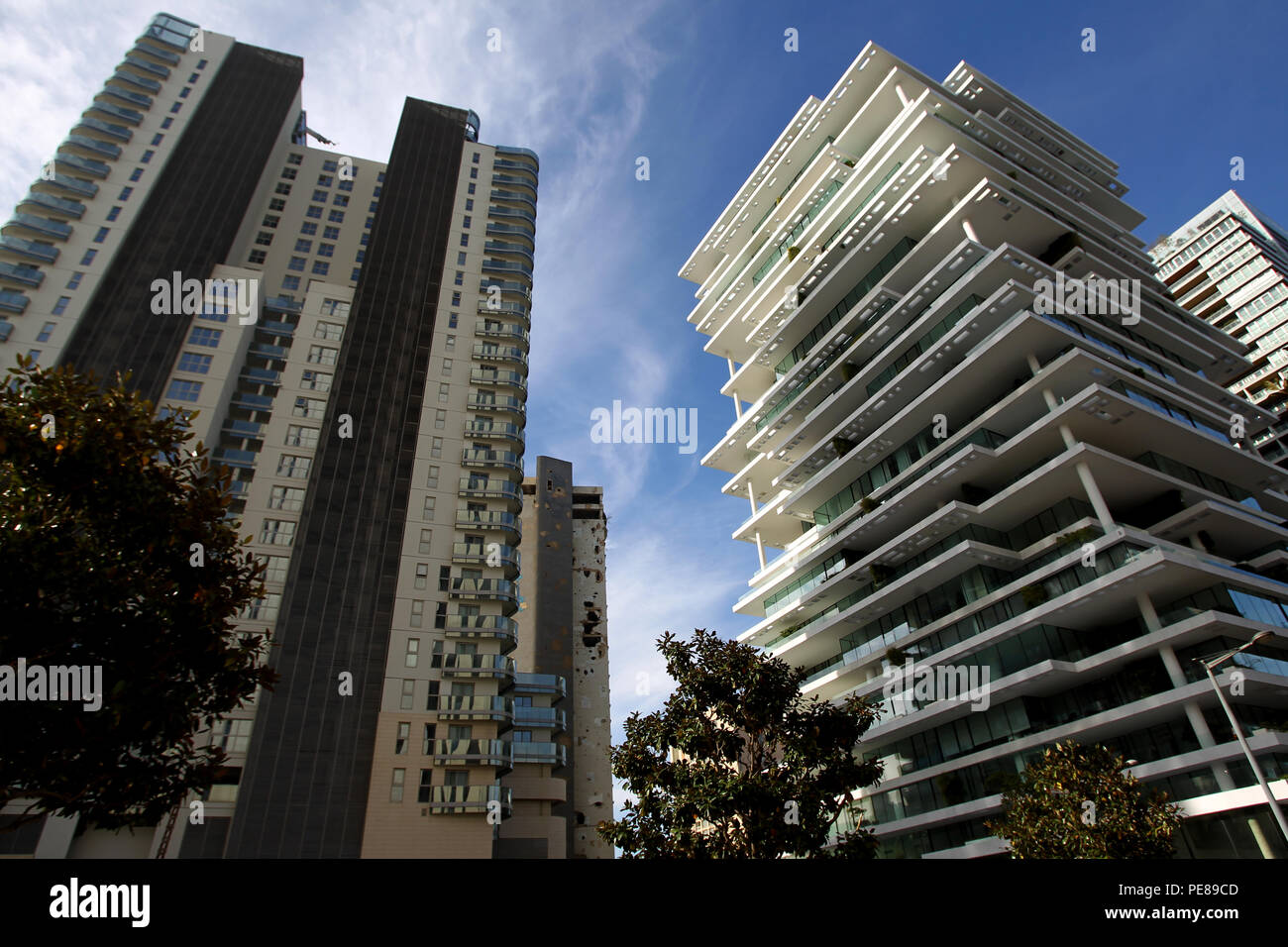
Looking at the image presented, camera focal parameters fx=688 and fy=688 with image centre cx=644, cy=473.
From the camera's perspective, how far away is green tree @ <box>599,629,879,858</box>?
71.0 feet

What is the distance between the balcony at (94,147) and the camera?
224 ft

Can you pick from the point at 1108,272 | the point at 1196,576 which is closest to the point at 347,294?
the point at 1108,272

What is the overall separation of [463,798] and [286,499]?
28.3 m

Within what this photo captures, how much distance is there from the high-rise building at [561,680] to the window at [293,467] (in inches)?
1281

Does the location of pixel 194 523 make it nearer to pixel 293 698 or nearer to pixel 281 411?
pixel 293 698

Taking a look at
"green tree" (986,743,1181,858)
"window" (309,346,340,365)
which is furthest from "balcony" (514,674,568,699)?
"green tree" (986,743,1181,858)

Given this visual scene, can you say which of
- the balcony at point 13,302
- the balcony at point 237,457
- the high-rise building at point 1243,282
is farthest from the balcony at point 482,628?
the high-rise building at point 1243,282

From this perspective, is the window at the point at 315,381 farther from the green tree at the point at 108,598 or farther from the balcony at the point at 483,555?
the green tree at the point at 108,598

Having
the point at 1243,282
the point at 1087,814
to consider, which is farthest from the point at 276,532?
the point at 1243,282

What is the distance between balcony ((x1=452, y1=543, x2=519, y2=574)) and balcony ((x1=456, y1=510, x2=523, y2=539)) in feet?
4.92

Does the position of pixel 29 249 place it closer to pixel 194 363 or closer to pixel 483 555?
pixel 194 363

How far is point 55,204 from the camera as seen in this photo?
63.9 metres

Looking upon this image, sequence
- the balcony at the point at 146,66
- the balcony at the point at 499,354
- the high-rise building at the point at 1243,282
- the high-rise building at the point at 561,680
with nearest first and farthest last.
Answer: the high-rise building at the point at 561,680 < the balcony at the point at 499,354 < the balcony at the point at 146,66 < the high-rise building at the point at 1243,282

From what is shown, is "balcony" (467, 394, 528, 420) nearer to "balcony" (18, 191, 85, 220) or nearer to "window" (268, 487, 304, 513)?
"window" (268, 487, 304, 513)
